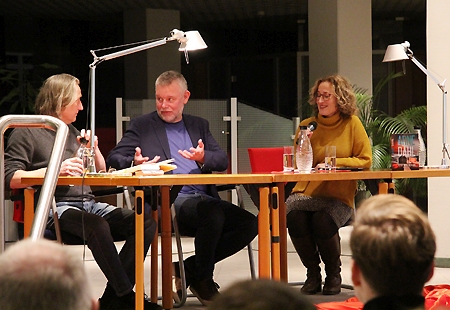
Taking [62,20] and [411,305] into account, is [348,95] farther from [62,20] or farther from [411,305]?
[62,20]

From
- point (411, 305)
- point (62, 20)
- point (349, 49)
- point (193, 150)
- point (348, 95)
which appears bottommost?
point (411, 305)

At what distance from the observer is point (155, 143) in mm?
4172

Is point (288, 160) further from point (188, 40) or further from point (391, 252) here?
point (391, 252)

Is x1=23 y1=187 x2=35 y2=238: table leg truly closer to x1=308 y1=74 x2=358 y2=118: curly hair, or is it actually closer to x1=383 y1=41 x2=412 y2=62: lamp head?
x1=308 y1=74 x2=358 y2=118: curly hair

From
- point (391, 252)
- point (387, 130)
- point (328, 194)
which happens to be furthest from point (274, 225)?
point (387, 130)

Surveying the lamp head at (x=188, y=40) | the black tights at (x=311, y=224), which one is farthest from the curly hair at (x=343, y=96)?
the lamp head at (x=188, y=40)

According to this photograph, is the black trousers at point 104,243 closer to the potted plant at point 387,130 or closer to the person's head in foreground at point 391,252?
the person's head in foreground at point 391,252

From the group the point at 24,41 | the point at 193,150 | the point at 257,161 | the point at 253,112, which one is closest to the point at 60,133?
the point at 193,150

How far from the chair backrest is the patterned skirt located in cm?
29

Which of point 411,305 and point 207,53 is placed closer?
point 411,305

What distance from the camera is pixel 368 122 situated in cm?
760

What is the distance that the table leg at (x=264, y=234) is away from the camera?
3.32 m

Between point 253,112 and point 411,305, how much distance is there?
639 centimetres

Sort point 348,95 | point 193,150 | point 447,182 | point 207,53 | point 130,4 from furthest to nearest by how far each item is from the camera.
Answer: point 207,53, point 130,4, point 447,182, point 348,95, point 193,150
